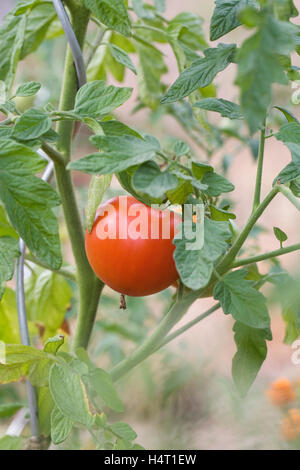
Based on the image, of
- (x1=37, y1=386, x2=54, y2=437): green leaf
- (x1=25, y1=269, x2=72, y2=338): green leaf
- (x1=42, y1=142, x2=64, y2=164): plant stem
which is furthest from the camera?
(x1=25, y1=269, x2=72, y2=338): green leaf

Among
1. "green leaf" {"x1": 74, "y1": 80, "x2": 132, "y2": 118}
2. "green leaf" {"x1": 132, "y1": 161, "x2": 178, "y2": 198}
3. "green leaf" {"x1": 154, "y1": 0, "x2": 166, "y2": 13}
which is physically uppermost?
"green leaf" {"x1": 154, "y1": 0, "x2": 166, "y2": 13}

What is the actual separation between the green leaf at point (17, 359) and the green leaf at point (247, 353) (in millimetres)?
153

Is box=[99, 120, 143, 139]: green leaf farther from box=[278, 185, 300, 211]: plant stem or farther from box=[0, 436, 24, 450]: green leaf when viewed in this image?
box=[0, 436, 24, 450]: green leaf

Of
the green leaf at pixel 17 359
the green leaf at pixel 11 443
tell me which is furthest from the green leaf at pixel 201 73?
the green leaf at pixel 11 443

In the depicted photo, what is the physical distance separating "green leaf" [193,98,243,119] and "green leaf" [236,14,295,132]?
0.16 meters

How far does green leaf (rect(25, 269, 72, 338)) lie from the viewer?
2.07ft

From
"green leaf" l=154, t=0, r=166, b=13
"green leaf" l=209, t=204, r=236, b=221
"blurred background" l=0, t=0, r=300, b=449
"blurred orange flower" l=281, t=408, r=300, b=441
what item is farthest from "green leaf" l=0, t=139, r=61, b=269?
"blurred orange flower" l=281, t=408, r=300, b=441

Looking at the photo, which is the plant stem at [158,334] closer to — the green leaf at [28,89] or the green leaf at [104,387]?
the green leaf at [104,387]

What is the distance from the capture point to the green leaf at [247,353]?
16.8 inches

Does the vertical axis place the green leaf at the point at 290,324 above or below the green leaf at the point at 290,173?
below

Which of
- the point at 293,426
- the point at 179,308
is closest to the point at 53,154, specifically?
the point at 179,308

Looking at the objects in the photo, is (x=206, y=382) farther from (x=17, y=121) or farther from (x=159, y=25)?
(x=17, y=121)

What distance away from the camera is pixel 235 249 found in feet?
1.34

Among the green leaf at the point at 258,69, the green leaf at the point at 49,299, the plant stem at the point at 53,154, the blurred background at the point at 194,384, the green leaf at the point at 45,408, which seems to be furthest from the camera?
the blurred background at the point at 194,384
